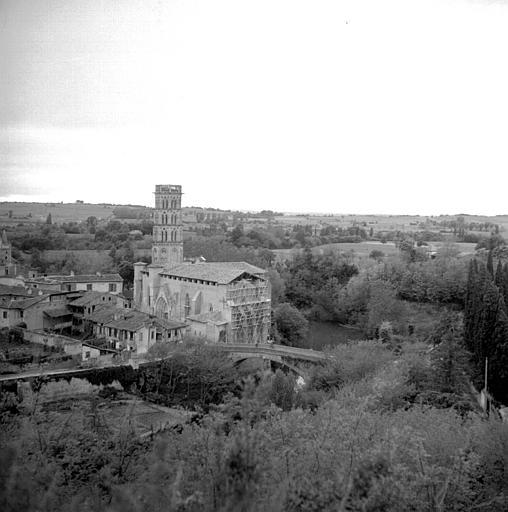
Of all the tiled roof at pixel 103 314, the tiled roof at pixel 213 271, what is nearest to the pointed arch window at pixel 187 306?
the tiled roof at pixel 213 271

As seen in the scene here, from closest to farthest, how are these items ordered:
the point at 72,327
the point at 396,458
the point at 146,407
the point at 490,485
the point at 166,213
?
the point at 396,458 → the point at 490,485 → the point at 146,407 → the point at 72,327 → the point at 166,213

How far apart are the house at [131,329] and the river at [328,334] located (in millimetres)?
11658

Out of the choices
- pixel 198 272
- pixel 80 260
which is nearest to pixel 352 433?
pixel 198 272

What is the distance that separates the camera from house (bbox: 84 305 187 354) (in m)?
29.1

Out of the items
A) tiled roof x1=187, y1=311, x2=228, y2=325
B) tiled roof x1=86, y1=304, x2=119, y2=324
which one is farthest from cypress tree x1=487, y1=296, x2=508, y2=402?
tiled roof x1=86, y1=304, x2=119, y2=324

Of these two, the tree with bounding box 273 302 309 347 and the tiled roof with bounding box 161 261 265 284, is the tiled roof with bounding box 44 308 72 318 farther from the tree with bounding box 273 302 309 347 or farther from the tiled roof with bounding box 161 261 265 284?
the tree with bounding box 273 302 309 347

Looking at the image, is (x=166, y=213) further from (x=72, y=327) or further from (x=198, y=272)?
(x=72, y=327)

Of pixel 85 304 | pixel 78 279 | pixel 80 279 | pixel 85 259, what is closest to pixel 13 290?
pixel 85 304

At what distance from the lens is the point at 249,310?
114 feet

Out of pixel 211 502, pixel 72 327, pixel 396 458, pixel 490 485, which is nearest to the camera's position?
pixel 211 502

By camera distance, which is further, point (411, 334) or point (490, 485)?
point (411, 334)

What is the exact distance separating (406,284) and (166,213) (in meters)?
22.2

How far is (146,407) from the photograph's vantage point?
2303 cm

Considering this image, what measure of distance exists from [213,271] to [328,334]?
40.2 ft
